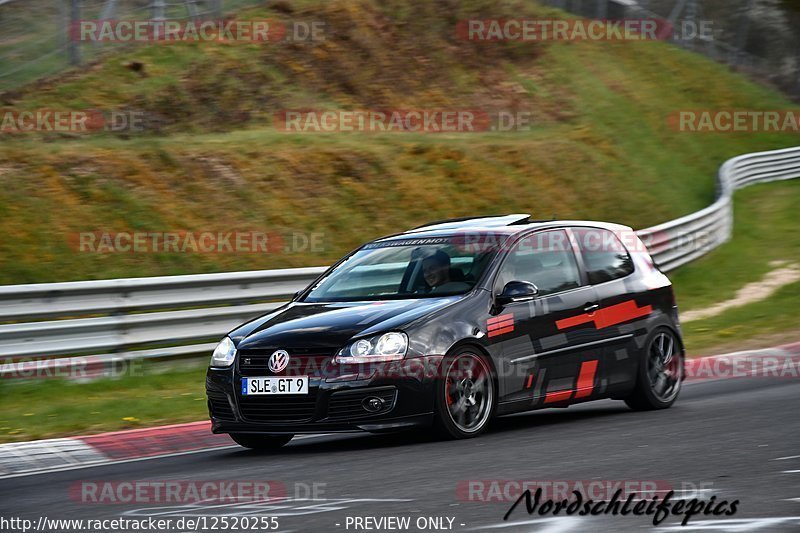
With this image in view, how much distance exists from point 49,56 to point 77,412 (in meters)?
12.3

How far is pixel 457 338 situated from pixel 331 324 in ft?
2.84

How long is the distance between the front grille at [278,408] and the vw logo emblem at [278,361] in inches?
7.5

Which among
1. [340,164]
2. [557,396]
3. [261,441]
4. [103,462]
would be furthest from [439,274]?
[340,164]

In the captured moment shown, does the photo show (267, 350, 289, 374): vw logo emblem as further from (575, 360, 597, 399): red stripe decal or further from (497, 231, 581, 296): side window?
(575, 360, 597, 399): red stripe decal

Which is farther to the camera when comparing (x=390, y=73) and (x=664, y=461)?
(x=390, y=73)

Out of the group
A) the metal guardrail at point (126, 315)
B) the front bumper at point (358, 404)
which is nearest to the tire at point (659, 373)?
the front bumper at point (358, 404)

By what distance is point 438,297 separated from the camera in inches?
344

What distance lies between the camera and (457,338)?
8.36 m

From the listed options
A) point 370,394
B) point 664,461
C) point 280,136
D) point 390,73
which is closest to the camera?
point 664,461

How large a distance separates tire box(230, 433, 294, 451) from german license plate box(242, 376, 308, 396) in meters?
0.51

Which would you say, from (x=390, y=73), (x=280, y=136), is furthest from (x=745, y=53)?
(x=280, y=136)

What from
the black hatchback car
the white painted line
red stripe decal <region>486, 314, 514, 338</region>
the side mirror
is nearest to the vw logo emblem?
the black hatchback car

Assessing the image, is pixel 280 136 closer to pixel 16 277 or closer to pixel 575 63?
A: pixel 16 277

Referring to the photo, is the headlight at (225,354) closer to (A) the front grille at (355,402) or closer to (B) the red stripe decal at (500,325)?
(A) the front grille at (355,402)
